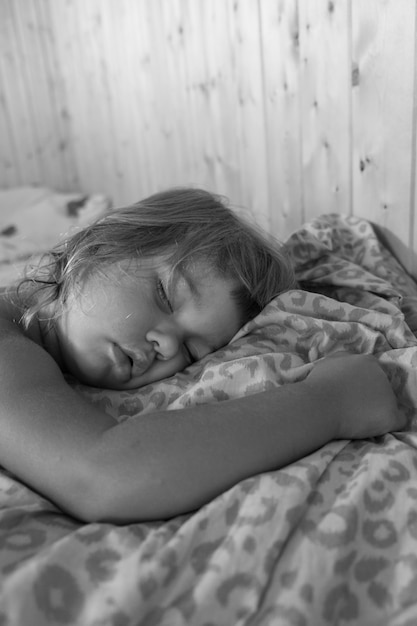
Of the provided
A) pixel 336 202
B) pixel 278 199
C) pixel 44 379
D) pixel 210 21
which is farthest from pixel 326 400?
pixel 210 21

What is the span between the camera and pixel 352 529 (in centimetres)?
68

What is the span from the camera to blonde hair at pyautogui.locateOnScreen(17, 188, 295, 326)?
38.8 inches

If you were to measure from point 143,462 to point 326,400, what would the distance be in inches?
10.0

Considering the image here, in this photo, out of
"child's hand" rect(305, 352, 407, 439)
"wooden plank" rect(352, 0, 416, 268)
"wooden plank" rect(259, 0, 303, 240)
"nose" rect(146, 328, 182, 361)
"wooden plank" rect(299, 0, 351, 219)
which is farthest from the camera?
"wooden plank" rect(259, 0, 303, 240)

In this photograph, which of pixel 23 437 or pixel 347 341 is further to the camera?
pixel 347 341

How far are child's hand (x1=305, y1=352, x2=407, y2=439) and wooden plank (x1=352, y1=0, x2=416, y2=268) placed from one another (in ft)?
1.48

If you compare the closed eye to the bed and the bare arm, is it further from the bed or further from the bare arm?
the bare arm

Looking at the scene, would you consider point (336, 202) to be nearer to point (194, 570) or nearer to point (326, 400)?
point (326, 400)

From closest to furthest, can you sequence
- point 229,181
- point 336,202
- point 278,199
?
point 336,202, point 278,199, point 229,181

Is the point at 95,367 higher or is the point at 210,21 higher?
the point at 210,21

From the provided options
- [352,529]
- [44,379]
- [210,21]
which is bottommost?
[352,529]

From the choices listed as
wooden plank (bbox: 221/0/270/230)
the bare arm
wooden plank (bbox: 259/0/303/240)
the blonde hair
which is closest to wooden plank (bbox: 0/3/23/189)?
wooden plank (bbox: 221/0/270/230)

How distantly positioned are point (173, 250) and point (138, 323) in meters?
0.15

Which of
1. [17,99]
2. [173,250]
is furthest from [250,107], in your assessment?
[17,99]
